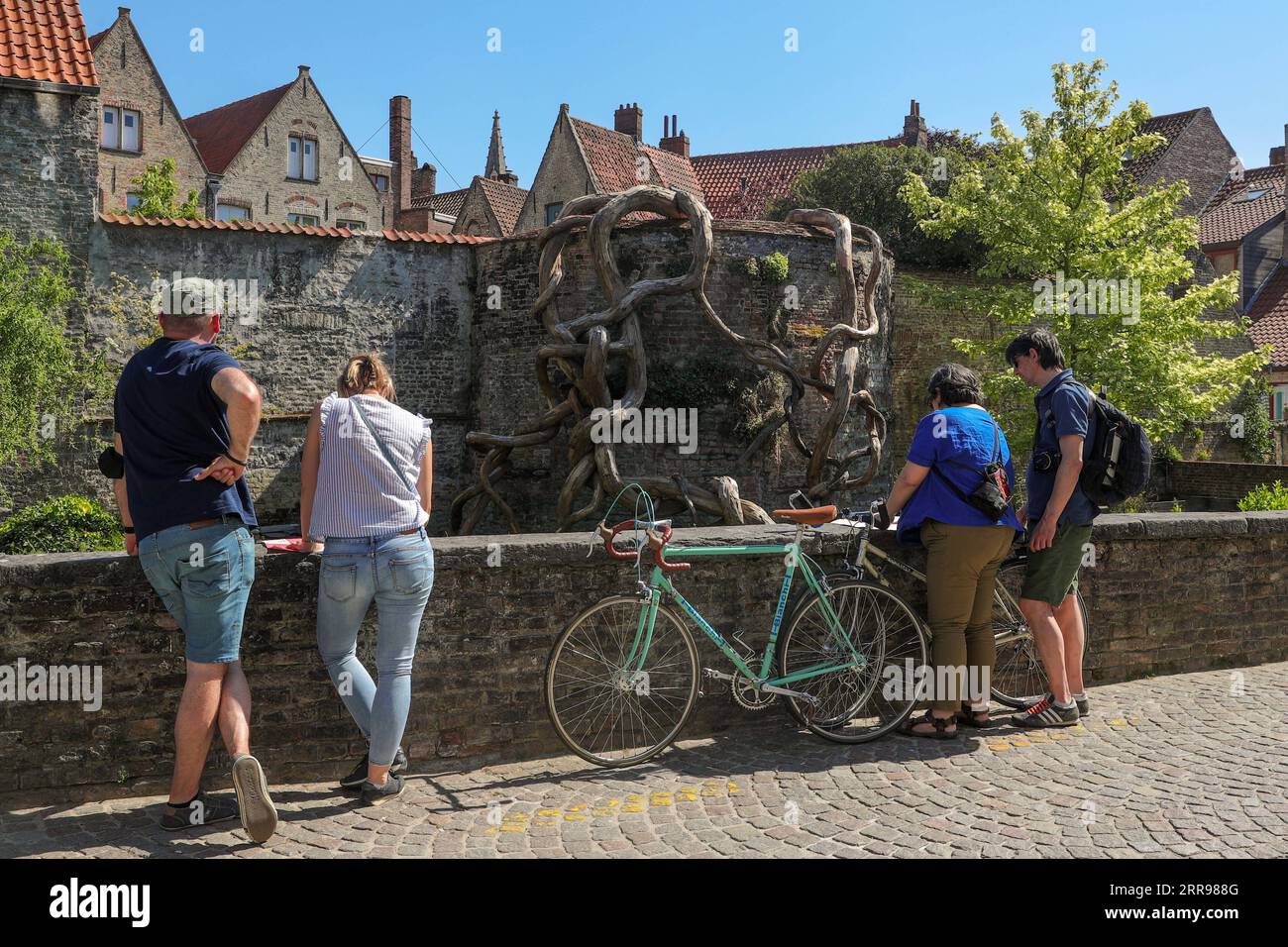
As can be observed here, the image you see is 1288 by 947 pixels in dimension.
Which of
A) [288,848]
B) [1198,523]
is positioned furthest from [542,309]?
[288,848]

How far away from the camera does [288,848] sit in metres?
3.95

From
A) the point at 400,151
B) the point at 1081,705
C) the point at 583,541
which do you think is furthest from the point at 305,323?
Result: the point at 400,151

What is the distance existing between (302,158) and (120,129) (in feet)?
18.3

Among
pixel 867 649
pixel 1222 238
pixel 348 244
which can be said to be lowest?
pixel 867 649

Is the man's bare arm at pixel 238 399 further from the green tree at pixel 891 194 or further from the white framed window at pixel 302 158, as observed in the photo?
the white framed window at pixel 302 158

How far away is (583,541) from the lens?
522 cm

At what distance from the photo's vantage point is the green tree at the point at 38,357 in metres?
14.4

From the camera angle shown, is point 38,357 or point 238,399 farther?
point 38,357

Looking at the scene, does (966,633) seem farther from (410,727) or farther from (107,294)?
(107,294)

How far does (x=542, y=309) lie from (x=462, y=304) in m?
2.86

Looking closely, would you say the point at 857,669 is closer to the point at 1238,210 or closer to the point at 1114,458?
the point at 1114,458

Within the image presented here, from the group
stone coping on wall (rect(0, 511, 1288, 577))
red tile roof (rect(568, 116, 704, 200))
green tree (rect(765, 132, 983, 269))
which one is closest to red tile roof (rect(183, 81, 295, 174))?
red tile roof (rect(568, 116, 704, 200))

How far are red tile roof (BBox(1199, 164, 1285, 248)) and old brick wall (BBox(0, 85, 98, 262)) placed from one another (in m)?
33.6

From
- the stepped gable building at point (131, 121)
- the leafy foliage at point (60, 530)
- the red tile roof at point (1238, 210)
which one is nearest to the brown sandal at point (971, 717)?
the leafy foliage at point (60, 530)
